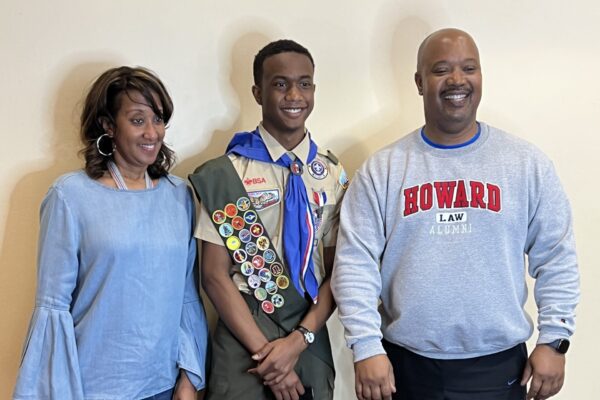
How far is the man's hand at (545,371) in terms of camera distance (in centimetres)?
124

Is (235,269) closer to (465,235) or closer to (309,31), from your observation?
(465,235)

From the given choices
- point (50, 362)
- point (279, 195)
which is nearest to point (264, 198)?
point (279, 195)

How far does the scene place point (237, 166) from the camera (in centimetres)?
144

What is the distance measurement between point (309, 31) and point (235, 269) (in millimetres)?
801

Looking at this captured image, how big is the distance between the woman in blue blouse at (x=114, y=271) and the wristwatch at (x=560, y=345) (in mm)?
851

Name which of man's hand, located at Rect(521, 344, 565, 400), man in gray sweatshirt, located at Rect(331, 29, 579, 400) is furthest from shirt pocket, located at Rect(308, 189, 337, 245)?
man's hand, located at Rect(521, 344, 565, 400)

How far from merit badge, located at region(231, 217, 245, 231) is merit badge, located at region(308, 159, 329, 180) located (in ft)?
0.76

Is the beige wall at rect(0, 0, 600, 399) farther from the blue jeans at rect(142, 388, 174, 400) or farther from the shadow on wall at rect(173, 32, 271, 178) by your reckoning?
the blue jeans at rect(142, 388, 174, 400)

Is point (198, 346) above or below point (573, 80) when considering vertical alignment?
below

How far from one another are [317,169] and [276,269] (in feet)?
0.98

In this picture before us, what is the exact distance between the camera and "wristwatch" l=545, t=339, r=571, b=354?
4.10 feet

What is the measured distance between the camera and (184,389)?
52.2 inches

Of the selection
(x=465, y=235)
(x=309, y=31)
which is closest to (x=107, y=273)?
(x=465, y=235)

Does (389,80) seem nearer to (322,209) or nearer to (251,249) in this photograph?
(322,209)
